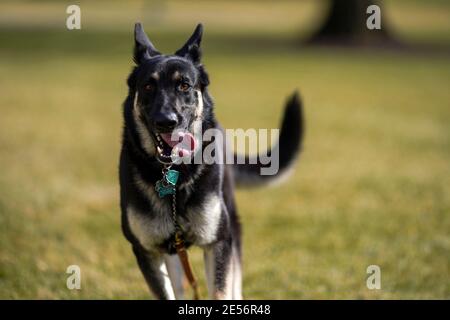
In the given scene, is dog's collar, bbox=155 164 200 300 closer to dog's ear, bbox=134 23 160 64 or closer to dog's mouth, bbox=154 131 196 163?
dog's mouth, bbox=154 131 196 163

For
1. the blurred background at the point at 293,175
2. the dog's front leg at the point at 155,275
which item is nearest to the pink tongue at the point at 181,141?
the dog's front leg at the point at 155,275

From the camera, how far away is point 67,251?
5.57m

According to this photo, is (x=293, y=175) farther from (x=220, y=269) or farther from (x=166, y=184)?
(x=166, y=184)

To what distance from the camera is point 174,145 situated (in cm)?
359

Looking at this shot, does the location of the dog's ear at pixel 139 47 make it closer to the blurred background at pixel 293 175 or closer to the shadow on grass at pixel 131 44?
the blurred background at pixel 293 175

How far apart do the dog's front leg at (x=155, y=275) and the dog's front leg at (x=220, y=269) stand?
254 millimetres

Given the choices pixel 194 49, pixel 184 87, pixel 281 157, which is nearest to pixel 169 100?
pixel 184 87

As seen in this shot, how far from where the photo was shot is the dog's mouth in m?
3.52

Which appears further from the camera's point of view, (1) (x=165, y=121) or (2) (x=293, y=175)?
(2) (x=293, y=175)

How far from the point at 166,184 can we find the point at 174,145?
0.22 metres

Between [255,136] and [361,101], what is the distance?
4810 mm

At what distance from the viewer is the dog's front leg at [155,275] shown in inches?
145

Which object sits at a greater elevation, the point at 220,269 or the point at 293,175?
the point at 293,175

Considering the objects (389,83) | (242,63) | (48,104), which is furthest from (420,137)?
(242,63)
